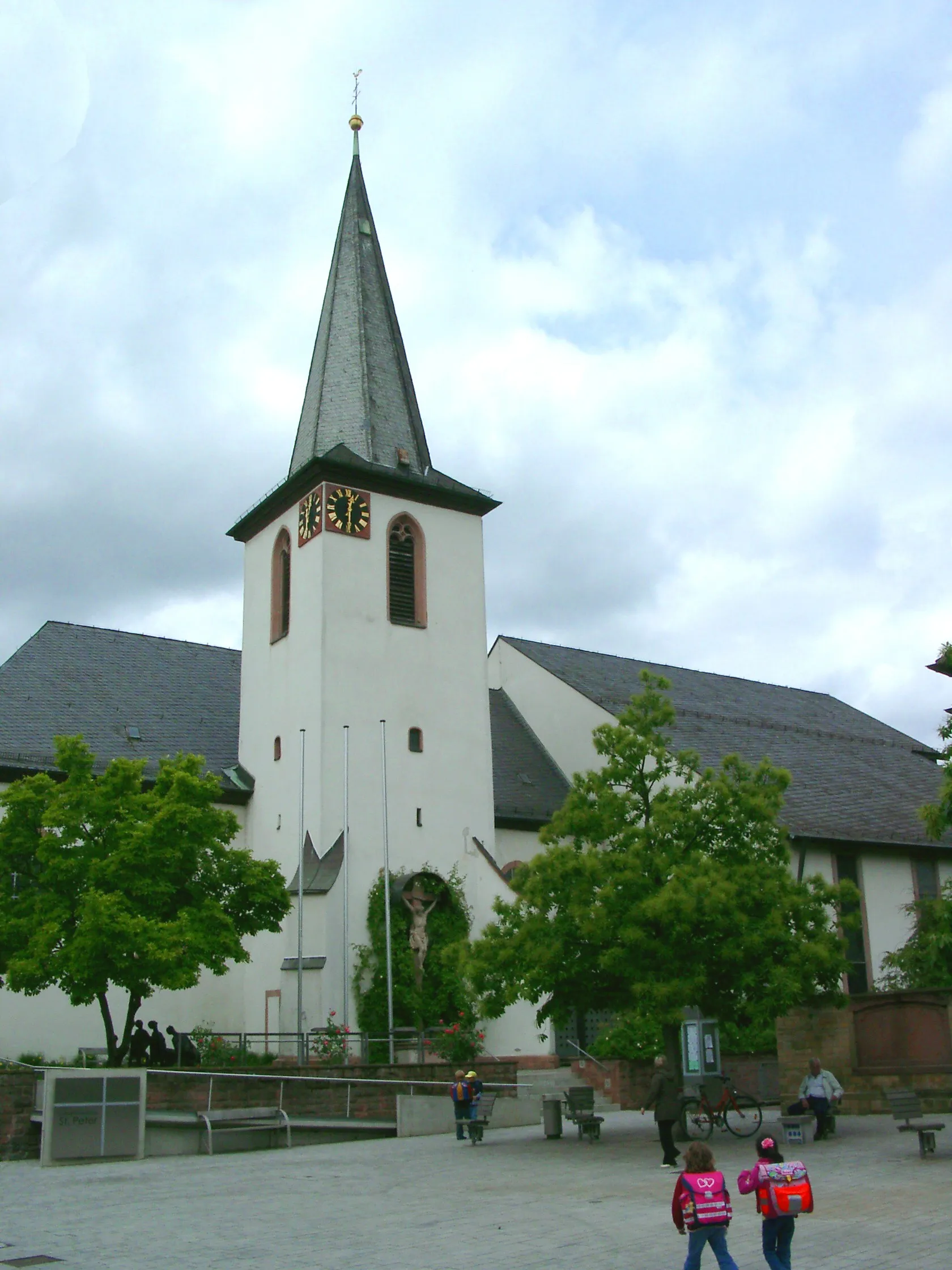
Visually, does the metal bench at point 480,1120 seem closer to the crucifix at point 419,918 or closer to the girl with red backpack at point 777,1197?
the crucifix at point 419,918

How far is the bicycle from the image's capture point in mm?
18422

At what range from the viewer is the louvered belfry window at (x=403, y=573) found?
100ft

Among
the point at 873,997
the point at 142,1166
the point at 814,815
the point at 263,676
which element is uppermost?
the point at 263,676

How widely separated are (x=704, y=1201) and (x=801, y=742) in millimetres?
33827

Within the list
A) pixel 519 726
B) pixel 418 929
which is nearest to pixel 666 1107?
pixel 418 929

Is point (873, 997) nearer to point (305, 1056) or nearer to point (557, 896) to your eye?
point (557, 896)

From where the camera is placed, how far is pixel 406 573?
102 feet

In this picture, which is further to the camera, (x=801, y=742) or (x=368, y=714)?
(x=801, y=742)

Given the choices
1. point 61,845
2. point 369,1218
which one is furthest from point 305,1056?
point 369,1218

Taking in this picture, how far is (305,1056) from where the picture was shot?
77.9ft

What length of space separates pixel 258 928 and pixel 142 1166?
6.33 m

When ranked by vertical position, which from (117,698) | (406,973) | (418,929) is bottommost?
(406,973)

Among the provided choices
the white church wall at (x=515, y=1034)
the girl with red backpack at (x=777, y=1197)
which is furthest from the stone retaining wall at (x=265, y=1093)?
the girl with red backpack at (x=777, y=1197)

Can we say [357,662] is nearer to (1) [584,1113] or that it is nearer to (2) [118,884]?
(2) [118,884]
